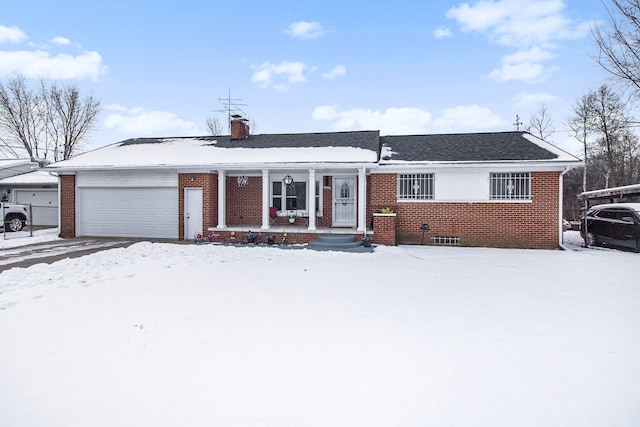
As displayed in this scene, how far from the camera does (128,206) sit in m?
15.3

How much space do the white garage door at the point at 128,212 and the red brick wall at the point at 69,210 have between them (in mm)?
196

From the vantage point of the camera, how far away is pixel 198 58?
17891mm

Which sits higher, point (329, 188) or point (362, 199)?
point (329, 188)

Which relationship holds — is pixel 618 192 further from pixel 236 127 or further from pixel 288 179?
pixel 236 127

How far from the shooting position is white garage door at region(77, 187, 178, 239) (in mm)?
14930

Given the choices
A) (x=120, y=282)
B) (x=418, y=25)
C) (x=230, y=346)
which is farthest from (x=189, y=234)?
(x=418, y=25)

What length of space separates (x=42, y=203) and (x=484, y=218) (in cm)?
2380

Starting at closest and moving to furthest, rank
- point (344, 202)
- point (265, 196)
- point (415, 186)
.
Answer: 1. point (415, 186)
2. point (265, 196)
3. point (344, 202)

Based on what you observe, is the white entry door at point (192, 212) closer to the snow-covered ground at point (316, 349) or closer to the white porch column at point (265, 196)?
the white porch column at point (265, 196)

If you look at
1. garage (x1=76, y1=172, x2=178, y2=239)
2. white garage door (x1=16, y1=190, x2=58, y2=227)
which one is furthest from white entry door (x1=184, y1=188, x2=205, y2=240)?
white garage door (x1=16, y1=190, x2=58, y2=227)

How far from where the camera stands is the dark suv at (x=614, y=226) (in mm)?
12273

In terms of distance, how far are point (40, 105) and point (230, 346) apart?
38909 millimetres

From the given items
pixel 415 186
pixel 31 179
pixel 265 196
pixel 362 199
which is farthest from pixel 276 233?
pixel 31 179

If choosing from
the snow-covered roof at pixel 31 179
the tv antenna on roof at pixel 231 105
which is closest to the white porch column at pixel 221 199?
the tv antenna on roof at pixel 231 105
